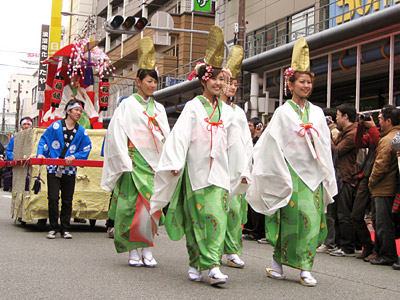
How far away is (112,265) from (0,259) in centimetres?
106

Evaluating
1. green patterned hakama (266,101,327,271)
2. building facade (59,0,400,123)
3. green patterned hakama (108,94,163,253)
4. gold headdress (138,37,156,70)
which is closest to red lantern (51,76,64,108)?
building facade (59,0,400,123)

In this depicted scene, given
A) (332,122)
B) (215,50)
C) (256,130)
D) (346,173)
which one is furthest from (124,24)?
(215,50)

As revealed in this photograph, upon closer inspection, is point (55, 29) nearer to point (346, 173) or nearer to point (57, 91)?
point (57, 91)

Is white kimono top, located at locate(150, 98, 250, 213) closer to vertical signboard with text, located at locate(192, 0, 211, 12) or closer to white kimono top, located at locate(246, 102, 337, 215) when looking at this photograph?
white kimono top, located at locate(246, 102, 337, 215)

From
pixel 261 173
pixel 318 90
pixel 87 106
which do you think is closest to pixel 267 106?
pixel 318 90

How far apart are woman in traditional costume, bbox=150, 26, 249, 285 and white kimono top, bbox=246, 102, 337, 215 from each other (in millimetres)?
248

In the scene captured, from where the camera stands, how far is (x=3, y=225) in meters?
9.10

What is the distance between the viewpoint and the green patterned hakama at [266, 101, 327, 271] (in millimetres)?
5188

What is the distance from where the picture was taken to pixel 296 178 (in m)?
5.34

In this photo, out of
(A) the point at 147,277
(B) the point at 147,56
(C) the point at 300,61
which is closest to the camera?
(A) the point at 147,277

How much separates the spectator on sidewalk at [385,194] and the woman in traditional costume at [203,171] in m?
2.11

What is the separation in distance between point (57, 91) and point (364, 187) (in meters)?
5.40

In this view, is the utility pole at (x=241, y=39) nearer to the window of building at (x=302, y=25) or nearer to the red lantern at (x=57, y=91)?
the window of building at (x=302, y=25)

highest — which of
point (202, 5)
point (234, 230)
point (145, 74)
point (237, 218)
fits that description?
point (202, 5)
